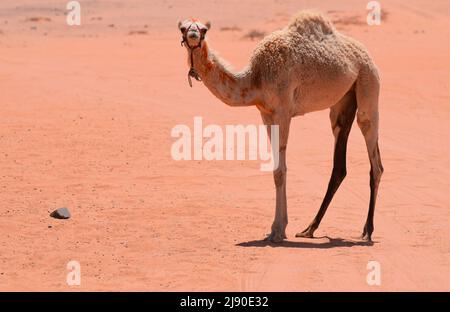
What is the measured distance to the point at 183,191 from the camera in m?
13.8

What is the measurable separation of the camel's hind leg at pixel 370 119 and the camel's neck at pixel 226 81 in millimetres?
1404

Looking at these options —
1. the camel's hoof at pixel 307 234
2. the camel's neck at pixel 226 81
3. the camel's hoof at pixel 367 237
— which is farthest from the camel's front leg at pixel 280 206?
the camel's hoof at pixel 367 237

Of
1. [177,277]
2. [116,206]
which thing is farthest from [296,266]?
[116,206]

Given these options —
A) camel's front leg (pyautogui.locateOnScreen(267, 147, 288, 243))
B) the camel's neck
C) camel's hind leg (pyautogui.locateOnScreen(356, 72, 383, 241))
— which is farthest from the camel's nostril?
camel's hind leg (pyautogui.locateOnScreen(356, 72, 383, 241))

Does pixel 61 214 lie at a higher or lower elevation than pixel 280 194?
lower

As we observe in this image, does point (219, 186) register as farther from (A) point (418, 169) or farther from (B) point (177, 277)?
(B) point (177, 277)

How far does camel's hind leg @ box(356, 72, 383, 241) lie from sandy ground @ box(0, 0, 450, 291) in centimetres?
37

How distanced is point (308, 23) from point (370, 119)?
1.37 metres

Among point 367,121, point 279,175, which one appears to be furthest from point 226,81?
point 367,121

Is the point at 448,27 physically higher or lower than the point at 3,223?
higher

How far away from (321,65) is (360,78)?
0.67 metres

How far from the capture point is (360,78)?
11320 millimetres

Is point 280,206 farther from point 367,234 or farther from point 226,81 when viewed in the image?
point 226,81

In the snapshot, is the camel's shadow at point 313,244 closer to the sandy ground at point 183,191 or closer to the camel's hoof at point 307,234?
the sandy ground at point 183,191
